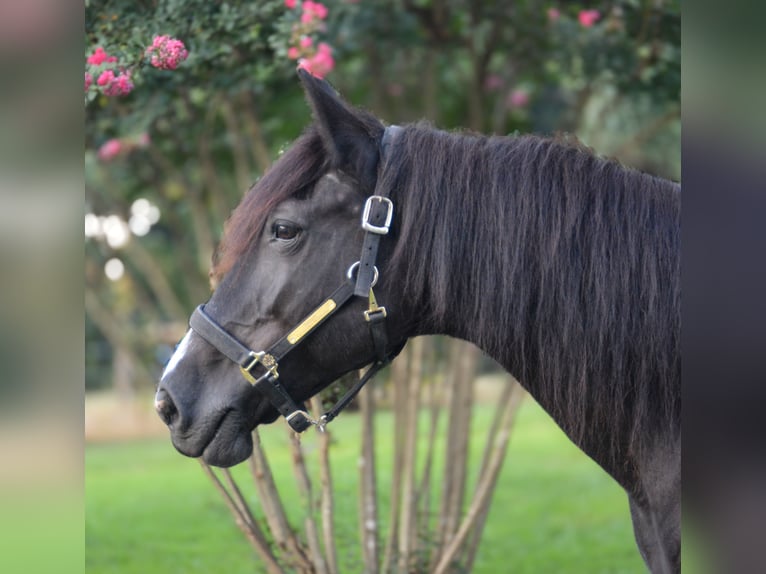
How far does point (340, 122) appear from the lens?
7.30 feet

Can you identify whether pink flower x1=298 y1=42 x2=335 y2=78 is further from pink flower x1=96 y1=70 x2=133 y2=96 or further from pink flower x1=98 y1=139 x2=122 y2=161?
pink flower x1=98 y1=139 x2=122 y2=161

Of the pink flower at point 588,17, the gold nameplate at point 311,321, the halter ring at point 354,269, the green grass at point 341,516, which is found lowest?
the green grass at point 341,516

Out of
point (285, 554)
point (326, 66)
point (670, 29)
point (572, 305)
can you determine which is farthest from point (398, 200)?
point (670, 29)

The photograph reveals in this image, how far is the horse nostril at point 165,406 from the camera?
2.24 metres

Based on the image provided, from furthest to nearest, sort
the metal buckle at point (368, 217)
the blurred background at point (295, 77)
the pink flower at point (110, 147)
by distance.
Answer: the pink flower at point (110, 147) → the blurred background at point (295, 77) → the metal buckle at point (368, 217)

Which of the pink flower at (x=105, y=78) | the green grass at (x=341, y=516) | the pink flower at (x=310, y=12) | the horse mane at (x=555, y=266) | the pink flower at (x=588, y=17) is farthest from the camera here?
the green grass at (x=341, y=516)

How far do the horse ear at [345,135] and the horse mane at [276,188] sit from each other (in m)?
0.06

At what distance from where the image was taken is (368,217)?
86.0 inches

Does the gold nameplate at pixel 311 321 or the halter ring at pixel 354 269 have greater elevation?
the halter ring at pixel 354 269

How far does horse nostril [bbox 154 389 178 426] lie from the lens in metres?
2.24

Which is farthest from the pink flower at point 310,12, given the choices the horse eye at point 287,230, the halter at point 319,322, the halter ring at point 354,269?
the halter ring at point 354,269

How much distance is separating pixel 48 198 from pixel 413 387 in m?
3.20

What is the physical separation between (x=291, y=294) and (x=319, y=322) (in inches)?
4.2

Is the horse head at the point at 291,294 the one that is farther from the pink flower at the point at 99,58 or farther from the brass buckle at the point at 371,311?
the pink flower at the point at 99,58
